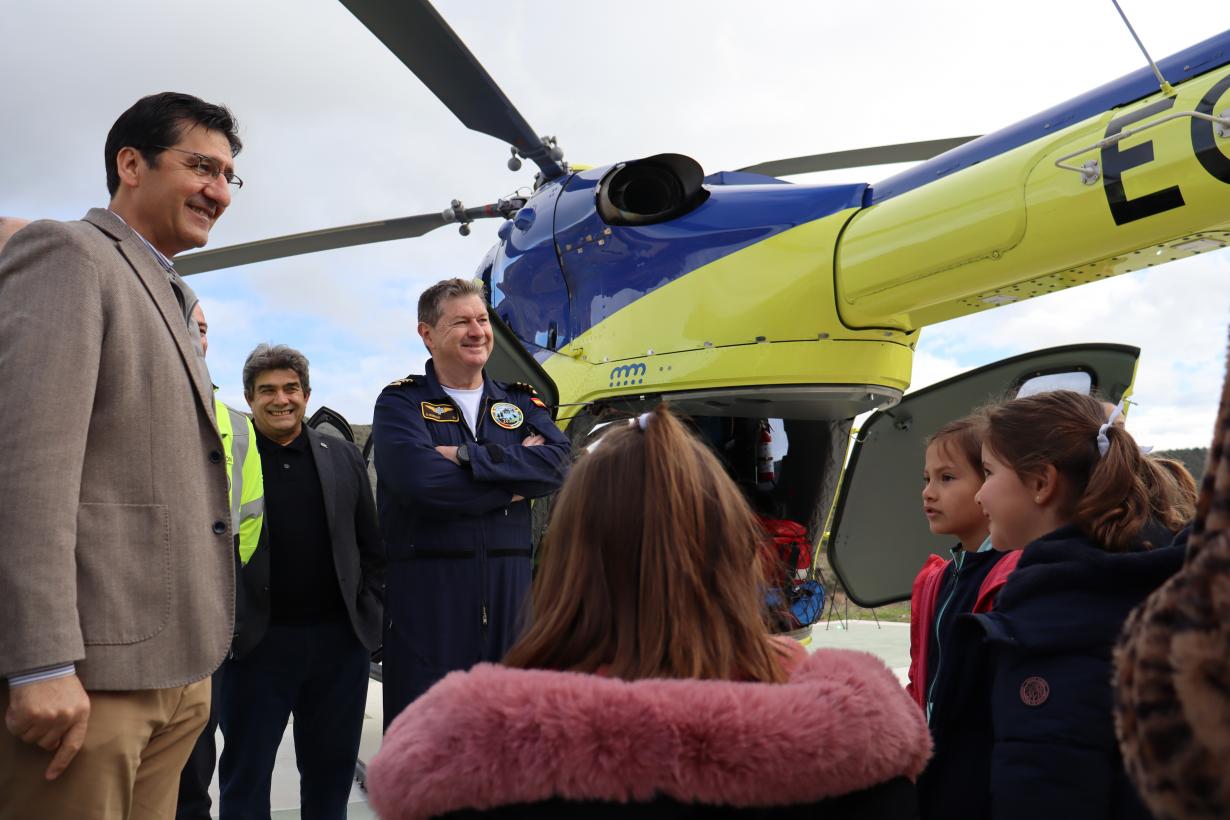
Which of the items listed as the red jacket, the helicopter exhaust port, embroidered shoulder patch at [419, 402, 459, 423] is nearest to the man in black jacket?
embroidered shoulder patch at [419, 402, 459, 423]

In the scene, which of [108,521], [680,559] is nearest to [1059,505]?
[680,559]

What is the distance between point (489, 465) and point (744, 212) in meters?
2.21

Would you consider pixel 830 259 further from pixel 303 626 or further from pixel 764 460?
pixel 303 626

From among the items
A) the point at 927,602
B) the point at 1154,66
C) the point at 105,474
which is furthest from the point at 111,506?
the point at 1154,66

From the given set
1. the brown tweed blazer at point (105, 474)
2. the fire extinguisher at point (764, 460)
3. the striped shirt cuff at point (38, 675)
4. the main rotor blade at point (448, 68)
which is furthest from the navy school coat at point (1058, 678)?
the fire extinguisher at point (764, 460)

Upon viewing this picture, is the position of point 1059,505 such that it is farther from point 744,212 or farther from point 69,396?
point 744,212

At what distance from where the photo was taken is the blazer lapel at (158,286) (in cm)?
183

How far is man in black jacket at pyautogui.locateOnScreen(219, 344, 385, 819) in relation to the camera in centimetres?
301

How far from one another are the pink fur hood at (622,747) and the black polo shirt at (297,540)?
7.20ft

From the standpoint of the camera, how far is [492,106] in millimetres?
5102

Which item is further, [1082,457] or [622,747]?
[1082,457]

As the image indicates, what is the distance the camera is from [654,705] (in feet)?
3.35

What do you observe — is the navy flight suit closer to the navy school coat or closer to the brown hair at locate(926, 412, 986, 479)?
the brown hair at locate(926, 412, 986, 479)

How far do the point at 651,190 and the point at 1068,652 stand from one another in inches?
144
